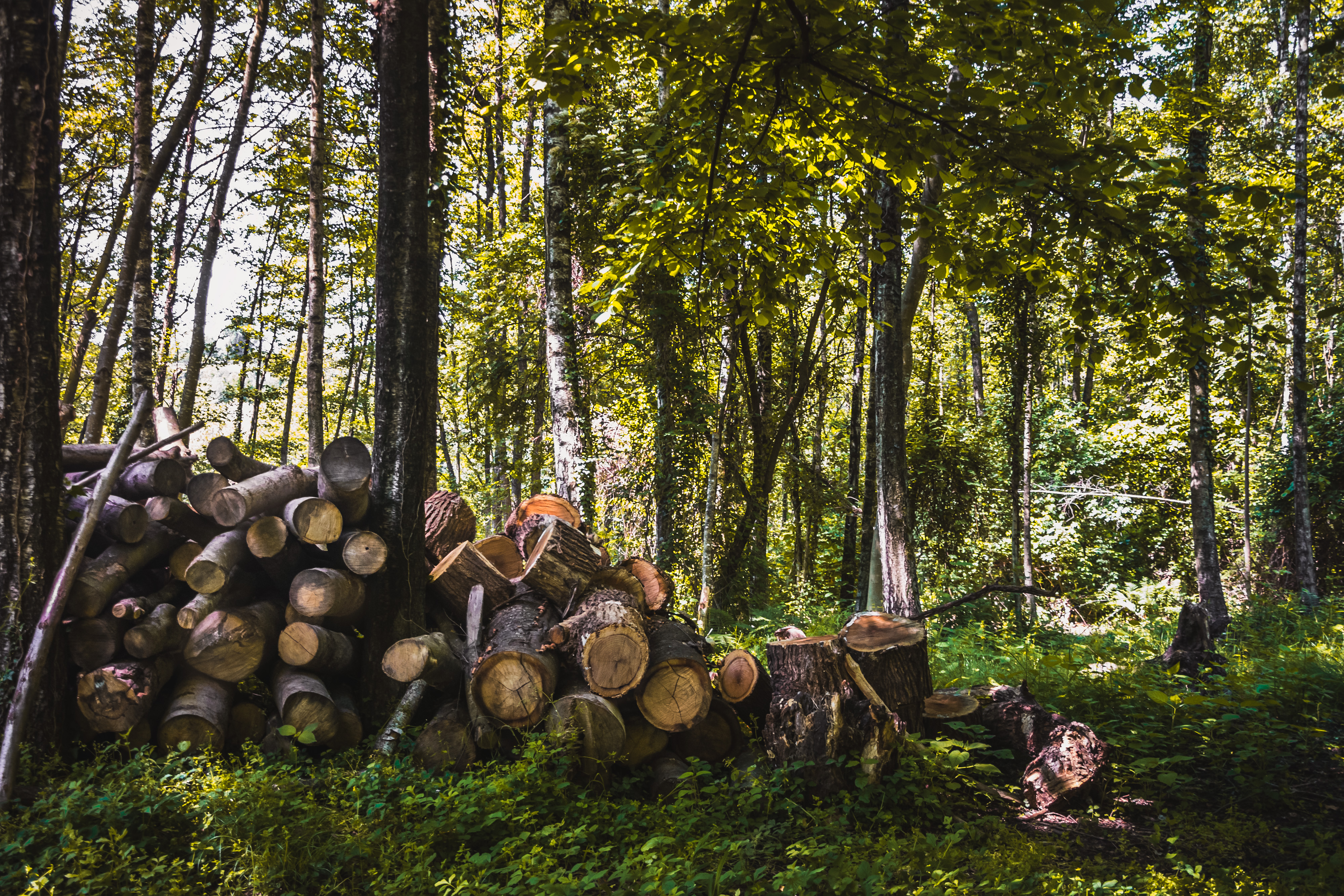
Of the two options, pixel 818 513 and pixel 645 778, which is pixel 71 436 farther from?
pixel 645 778

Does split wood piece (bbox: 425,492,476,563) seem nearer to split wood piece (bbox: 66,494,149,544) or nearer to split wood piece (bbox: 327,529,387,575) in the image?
split wood piece (bbox: 327,529,387,575)

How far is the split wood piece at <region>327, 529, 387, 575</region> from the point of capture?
5102mm

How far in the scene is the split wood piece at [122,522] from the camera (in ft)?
15.5

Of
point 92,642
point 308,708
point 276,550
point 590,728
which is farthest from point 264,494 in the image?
point 590,728

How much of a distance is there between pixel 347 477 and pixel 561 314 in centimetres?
365

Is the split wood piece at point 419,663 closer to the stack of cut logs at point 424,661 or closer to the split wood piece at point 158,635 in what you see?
the stack of cut logs at point 424,661

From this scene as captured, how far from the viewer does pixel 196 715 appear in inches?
171

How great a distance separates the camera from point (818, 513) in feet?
35.7

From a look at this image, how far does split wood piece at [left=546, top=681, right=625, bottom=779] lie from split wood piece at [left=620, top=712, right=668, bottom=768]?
15cm

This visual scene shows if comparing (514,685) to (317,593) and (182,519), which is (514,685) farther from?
(182,519)

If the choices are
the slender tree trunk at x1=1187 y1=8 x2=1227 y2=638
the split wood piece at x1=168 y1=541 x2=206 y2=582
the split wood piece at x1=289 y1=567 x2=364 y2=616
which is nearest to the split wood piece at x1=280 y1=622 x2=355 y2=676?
the split wood piece at x1=289 y1=567 x2=364 y2=616

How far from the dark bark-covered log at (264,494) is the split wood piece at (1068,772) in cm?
556

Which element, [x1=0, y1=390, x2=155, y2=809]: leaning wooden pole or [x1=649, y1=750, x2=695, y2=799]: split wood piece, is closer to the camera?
[x1=0, y1=390, x2=155, y2=809]: leaning wooden pole

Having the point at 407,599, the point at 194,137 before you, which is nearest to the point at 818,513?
the point at 407,599
